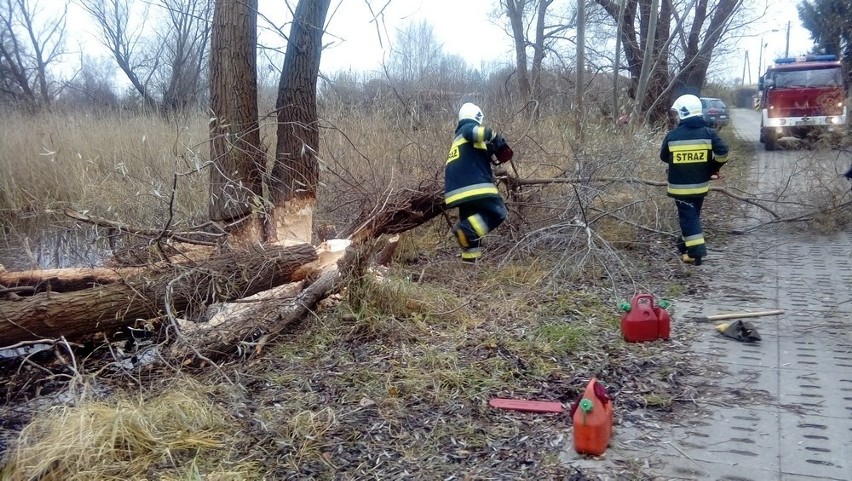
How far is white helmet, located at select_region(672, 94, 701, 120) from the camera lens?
21.1 ft

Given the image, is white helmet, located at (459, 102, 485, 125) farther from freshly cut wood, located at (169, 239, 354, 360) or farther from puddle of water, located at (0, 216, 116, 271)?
puddle of water, located at (0, 216, 116, 271)

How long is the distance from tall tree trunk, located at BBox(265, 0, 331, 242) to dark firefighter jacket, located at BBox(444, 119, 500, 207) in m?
1.36

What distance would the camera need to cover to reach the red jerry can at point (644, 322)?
4438 millimetres

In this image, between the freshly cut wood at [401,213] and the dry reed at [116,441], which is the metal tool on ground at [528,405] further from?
the freshly cut wood at [401,213]

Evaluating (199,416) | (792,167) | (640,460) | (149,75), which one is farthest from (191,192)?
(149,75)

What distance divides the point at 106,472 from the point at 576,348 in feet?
9.03

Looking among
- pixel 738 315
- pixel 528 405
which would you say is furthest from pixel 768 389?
pixel 528 405

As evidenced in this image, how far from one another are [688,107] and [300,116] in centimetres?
370

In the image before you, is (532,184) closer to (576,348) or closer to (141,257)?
(576,348)

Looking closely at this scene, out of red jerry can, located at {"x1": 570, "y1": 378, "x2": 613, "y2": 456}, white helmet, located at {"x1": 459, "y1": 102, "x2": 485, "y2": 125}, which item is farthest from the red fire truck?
red jerry can, located at {"x1": 570, "y1": 378, "x2": 613, "y2": 456}

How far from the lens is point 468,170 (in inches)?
252

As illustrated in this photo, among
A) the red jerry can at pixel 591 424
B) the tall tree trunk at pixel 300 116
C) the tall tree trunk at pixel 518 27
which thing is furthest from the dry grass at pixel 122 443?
the tall tree trunk at pixel 518 27

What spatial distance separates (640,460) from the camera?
3.03 metres

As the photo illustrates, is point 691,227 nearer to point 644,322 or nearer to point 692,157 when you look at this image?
point 692,157
